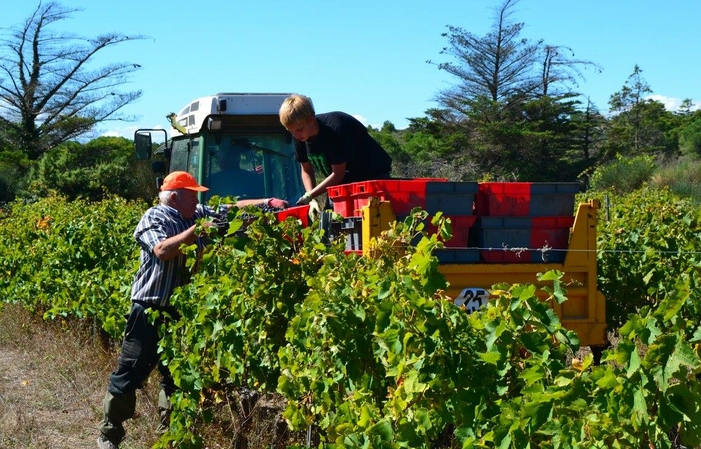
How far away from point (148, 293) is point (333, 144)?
1.64 m

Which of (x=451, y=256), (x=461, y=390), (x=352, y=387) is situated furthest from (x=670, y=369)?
(x=451, y=256)

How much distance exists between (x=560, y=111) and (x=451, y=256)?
29.4 meters

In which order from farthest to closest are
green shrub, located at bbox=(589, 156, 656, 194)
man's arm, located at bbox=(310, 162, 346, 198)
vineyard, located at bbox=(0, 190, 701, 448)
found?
1. green shrub, located at bbox=(589, 156, 656, 194)
2. man's arm, located at bbox=(310, 162, 346, 198)
3. vineyard, located at bbox=(0, 190, 701, 448)

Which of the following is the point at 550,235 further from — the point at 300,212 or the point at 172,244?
the point at 172,244

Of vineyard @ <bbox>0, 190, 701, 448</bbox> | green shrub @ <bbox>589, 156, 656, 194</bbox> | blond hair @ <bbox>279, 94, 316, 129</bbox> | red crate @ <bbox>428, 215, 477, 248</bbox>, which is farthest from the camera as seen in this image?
green shrub @ <bbox>589, 156, 656, 194</bbox>

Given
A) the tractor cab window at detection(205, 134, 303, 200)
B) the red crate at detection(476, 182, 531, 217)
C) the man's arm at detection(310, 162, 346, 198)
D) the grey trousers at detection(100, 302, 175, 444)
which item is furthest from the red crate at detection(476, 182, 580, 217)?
the tractor cab window at detection(205, 134, 303, 200)

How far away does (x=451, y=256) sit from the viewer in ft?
18.2

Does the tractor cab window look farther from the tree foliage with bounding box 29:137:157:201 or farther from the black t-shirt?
the tree foliage with bounding box 29:137:157:201

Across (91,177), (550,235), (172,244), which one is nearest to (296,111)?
(172,244)

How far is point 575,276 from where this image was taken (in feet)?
18.9

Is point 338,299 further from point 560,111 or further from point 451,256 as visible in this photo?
point 560,111

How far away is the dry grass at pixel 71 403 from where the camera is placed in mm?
5473

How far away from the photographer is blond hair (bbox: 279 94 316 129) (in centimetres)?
615

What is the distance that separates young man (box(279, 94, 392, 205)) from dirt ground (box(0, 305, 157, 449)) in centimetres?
202
